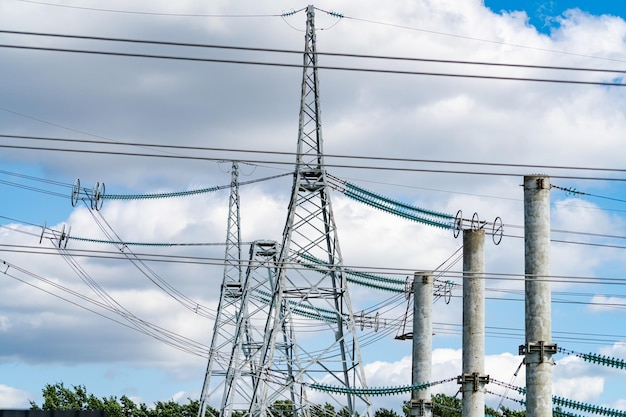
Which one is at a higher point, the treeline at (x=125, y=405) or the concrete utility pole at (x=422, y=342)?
the treeline at (x=125, y=405)

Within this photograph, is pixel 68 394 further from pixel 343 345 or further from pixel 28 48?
pixel 28 48

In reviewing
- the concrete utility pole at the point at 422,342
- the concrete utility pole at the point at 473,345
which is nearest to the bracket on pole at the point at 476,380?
the concrete utility pole at the point at 473,345

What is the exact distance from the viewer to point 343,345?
4178 cm

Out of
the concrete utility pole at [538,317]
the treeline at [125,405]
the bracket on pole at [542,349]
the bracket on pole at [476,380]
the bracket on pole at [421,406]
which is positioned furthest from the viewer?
the treeline at [125,405]

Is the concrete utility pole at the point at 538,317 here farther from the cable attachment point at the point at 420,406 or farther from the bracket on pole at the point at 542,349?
the cable attachment point at the point at 420,406

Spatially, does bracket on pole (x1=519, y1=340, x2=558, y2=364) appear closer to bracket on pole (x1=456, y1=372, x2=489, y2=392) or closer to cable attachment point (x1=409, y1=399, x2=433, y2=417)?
bracket on pole (x1=456, y1=372, x2=489, y2=392)

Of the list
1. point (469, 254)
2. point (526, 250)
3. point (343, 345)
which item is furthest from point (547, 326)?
point (343, 345)

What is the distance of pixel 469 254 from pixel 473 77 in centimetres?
532

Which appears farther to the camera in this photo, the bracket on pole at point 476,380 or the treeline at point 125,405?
the treeline at point 125,405

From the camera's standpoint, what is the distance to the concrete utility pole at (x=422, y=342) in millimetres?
29391

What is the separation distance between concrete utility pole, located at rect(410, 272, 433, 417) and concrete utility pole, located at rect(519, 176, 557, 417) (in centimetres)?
672

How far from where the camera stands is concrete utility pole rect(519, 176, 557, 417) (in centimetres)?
2245

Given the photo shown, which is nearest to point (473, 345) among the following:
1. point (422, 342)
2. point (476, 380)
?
point (476, 380)

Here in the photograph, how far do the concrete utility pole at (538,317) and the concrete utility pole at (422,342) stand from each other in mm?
6721
